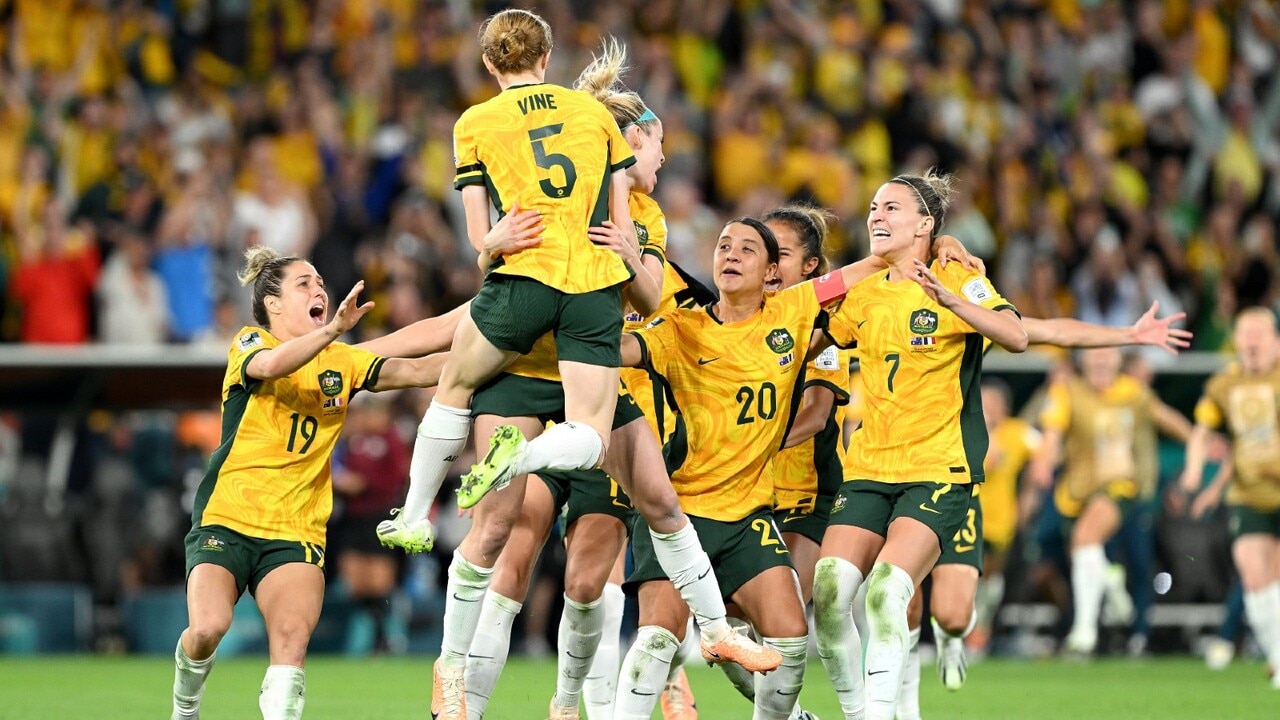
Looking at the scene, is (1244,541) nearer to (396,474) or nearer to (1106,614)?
(1106,614)

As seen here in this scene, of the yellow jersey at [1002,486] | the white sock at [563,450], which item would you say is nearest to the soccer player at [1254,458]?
the yellow jersey at [1002,486]

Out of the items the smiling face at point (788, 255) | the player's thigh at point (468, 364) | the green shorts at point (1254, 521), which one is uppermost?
the smiling face at point (788, 255)

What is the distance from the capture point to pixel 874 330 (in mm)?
8008

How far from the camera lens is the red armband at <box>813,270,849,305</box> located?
812 cm

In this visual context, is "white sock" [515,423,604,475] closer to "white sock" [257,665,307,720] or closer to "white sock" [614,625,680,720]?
"white sock" [614,625,680,720]

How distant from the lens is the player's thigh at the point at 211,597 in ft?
23.3

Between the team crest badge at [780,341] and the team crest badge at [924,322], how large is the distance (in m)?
0.56

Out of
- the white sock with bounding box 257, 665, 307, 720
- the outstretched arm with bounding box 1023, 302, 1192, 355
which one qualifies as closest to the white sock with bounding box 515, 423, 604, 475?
the white sock with bounding box 257, 665, 307, 720

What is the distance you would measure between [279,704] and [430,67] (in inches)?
459

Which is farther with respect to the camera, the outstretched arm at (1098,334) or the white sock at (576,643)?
the white sock at (576,643)

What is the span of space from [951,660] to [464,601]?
9.84 ft

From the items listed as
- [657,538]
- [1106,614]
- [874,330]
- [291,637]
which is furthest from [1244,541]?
[291,637]

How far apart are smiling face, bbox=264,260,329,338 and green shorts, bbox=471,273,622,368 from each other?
3.26 feet

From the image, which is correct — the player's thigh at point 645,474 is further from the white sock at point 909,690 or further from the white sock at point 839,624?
the white sock at point 909,690
